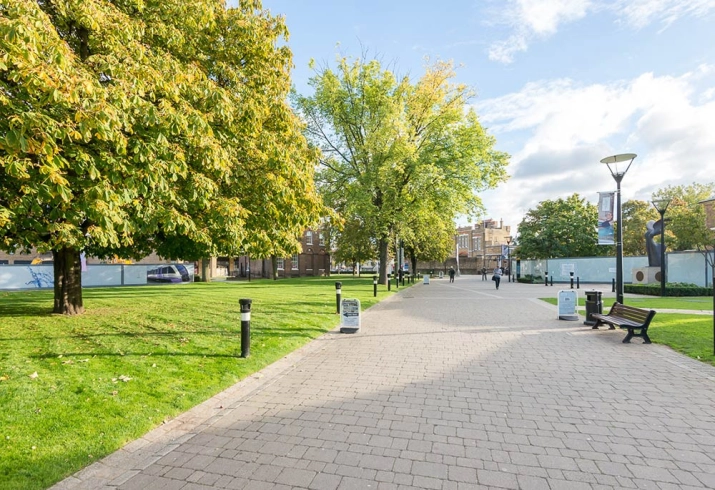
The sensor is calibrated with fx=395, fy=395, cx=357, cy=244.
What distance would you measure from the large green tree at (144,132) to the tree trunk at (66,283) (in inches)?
1.4

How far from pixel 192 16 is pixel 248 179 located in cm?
337

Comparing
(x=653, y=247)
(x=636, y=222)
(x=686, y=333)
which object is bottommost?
(x=686, y=333)

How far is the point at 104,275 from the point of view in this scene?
27.9 metres

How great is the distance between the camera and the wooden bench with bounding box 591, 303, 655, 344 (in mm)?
8250

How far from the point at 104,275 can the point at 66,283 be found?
65.3ft

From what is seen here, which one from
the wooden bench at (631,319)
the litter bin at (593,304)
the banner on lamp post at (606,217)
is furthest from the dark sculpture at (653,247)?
the wooden bench at (631,319)

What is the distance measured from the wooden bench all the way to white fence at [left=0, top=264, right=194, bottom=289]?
25928 millimetres

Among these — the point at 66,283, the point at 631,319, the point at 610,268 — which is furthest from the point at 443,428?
the point at 610,268

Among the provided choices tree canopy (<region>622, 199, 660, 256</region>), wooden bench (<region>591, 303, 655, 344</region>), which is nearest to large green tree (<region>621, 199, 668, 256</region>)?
tree canopy (<region>622, 199, 660, 256</region>)

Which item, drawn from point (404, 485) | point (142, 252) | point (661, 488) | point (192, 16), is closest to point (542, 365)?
point (661, 488)

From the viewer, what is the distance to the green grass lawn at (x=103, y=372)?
3.52m

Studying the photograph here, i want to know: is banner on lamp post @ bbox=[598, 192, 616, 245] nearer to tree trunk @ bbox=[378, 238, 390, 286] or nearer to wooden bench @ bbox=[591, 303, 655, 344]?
wooden bench @ bbox=[591, 303, 655, 344]

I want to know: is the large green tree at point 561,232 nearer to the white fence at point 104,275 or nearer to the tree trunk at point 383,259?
the tree trunk at point 383,259

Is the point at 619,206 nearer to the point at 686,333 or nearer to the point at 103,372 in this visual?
the point at 686,333
